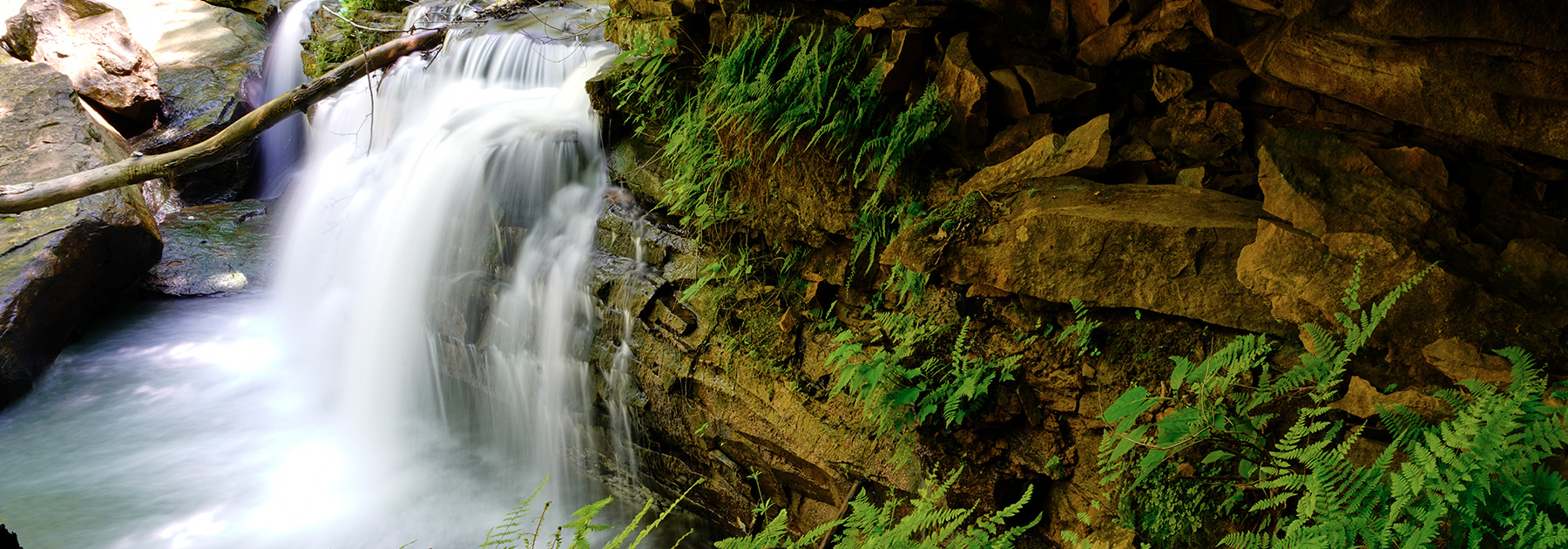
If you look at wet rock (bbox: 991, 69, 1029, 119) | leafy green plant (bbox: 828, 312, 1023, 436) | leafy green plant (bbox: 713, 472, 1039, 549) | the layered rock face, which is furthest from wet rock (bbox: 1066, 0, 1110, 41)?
leafy green plant (bbox: 713, 472, 1039, 549)

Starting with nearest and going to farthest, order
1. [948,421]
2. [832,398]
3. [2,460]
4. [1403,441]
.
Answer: [1403,441] < [948,421] < [832,398] < [2,460]

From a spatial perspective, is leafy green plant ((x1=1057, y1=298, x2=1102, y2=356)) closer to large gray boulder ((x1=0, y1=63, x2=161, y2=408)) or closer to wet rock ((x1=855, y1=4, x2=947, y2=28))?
wet rock ((x1=855, y1=4, x2=947, y2=28))

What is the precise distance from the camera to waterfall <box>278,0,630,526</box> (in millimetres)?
5418

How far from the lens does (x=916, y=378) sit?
12.4 feet

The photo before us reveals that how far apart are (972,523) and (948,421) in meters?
0.54

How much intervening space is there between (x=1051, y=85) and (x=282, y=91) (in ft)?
38.3

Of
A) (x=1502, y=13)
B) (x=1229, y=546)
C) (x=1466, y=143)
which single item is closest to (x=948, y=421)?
(x=1229, y=546)

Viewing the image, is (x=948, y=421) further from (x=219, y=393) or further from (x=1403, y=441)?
(x=219, y=393)

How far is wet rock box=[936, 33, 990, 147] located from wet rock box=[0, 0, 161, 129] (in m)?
10.9

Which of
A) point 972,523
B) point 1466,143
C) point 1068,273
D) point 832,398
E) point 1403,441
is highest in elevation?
point 1466,143

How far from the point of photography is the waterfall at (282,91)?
1070 centimetres

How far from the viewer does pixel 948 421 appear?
359cm

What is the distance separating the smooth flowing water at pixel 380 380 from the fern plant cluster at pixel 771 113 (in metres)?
1.00

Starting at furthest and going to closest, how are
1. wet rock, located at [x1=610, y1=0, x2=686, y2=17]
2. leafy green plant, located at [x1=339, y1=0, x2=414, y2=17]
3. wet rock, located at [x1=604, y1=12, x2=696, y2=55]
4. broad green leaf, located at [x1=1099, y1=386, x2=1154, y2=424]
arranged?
leafy green plant, located at [x1=339, y1=0, x2=414, y2=17] → wet rock, located at [x1=610, y1=0, x2=686, y2=17] → wet rock, located at [x1=604, y1=12, x2=696, y2=55] → broad green leaf, located at [x1=1099, y1=386, x2=1154, y2=424]
